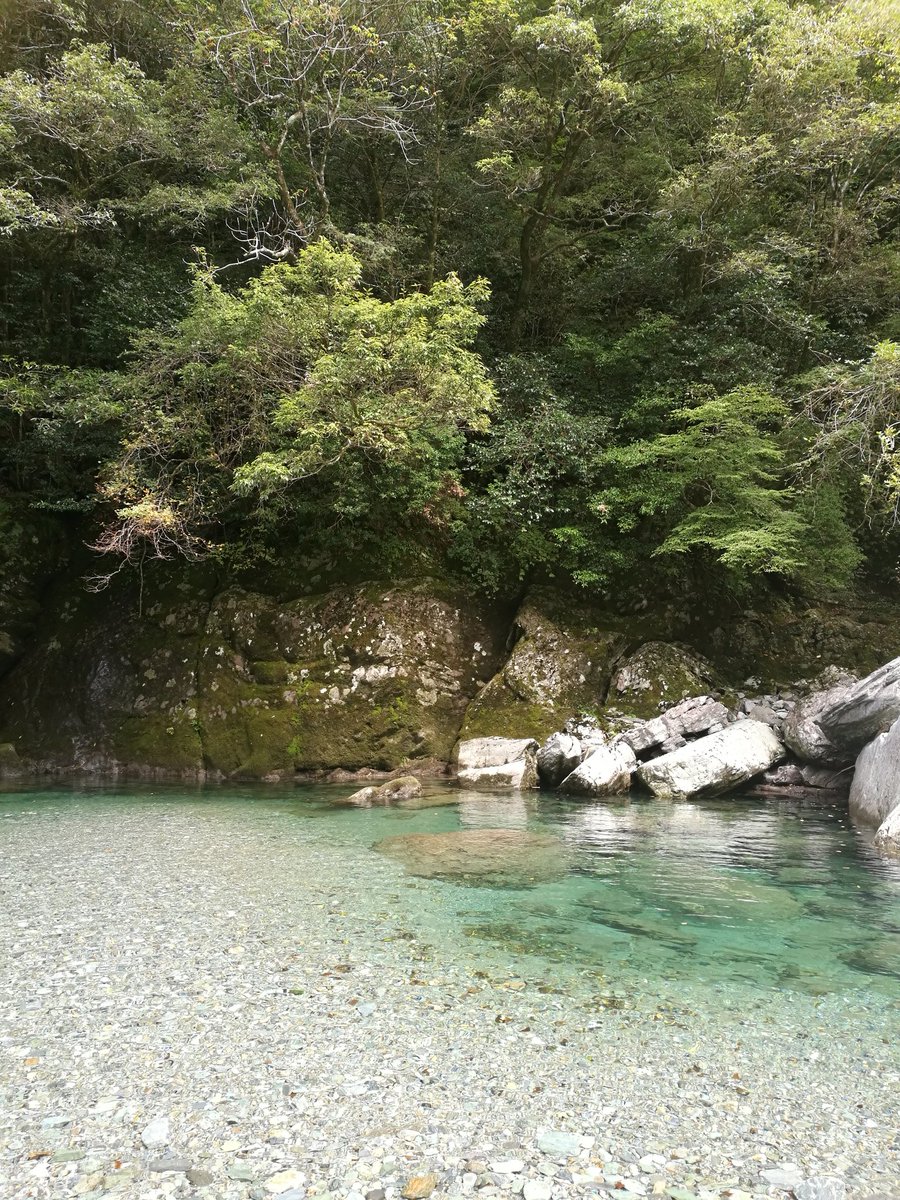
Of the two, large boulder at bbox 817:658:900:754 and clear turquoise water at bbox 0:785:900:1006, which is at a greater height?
large boulder at bbox 817:658:900:754

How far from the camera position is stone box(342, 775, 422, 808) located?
10.2 metres

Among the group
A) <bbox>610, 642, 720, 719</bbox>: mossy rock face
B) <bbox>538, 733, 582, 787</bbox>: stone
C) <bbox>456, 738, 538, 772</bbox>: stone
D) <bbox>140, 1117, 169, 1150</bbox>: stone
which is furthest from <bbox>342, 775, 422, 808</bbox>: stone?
<bbox>140, 1117, 169, 1150</bbox>: stone

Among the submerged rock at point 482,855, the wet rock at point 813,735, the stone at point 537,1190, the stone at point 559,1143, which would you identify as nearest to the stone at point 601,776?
Result: the wet rock at point 813,735

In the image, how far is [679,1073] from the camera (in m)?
3.21

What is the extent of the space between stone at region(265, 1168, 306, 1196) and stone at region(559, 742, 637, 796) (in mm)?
8814

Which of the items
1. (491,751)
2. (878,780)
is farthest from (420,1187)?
(491,751)

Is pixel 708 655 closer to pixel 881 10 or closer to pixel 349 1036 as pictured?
pixel 349 1036

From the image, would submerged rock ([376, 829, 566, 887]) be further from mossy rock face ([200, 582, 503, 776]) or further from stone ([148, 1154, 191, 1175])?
mossy rock face ([200, 582, 503, 776])

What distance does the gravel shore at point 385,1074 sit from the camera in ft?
8.27

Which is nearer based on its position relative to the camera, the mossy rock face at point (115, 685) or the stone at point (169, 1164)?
the stone at point (169, 1164)

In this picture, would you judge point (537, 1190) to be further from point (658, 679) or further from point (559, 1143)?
point (658, 679)

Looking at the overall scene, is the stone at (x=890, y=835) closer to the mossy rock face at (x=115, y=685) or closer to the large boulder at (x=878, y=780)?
the large boulder at (x=878, y=780)

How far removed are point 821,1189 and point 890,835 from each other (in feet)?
19.6

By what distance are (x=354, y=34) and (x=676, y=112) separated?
Result: 802 centimetres
